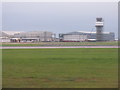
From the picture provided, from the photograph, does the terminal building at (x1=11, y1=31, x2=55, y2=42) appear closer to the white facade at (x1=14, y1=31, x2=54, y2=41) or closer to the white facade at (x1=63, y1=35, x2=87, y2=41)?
the white facade at (x1=14, y1=31, x2=54, y2=41)

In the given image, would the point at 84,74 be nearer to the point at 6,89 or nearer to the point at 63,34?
the point at 6,89

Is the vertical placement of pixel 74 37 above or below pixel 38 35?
below

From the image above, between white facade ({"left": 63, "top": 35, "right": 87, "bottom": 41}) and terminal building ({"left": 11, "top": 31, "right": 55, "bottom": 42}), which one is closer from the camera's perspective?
terminal building ({"left": 11, "top": 31, "right": 55, "bottom": 42})

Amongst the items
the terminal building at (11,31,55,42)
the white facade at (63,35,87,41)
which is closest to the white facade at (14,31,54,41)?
the terminal building at (11,31,55,42)

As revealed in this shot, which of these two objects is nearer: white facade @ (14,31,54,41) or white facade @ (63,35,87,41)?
white facade @ (14,31,54,41)

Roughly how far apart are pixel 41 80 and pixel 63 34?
7460 centimetres

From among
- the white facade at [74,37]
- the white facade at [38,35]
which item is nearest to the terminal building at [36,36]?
the white facade at [38,35]

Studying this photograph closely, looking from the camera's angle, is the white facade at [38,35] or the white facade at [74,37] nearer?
the white facade at [38,35]

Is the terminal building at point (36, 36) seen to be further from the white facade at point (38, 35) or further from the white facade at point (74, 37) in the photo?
the white facade at point (74, 37)

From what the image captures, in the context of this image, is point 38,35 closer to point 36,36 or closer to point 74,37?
point 36,36

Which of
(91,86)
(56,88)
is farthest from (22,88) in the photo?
(91,86)

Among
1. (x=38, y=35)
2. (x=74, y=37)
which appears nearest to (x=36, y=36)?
(x=38, y=35)

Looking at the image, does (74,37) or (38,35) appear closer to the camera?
(38,35)

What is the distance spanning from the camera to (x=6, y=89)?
774 cm
